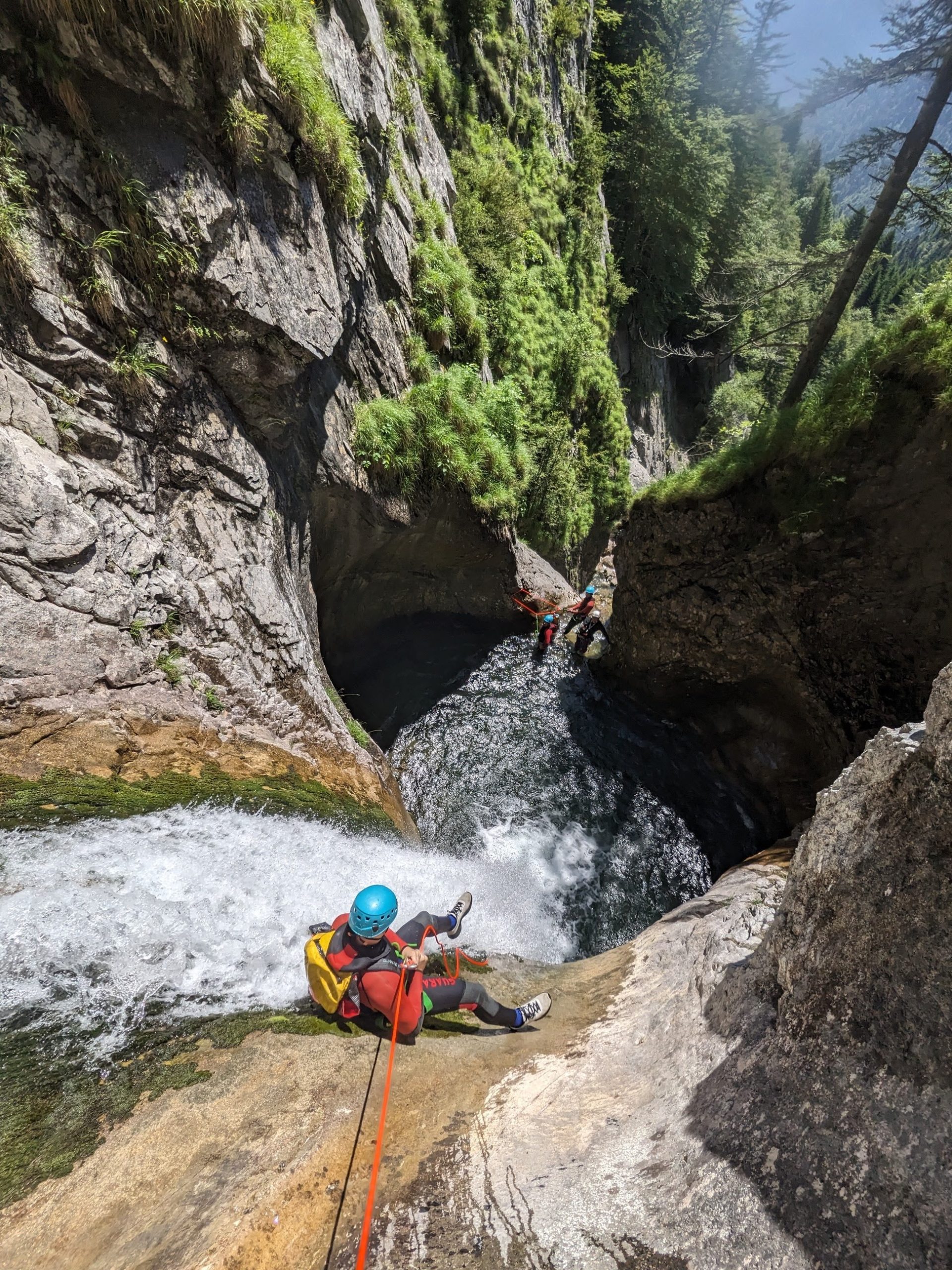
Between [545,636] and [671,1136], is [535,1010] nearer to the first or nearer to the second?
[671,1136]

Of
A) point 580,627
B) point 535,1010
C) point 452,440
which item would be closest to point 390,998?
point 535,1010

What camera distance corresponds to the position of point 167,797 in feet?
17.5

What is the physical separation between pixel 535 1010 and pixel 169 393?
310 inches

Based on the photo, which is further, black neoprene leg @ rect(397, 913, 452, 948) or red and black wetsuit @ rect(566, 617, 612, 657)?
red and black wetsuit @ rect(566, 617, 612, 657)

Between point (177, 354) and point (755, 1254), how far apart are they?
345 inches

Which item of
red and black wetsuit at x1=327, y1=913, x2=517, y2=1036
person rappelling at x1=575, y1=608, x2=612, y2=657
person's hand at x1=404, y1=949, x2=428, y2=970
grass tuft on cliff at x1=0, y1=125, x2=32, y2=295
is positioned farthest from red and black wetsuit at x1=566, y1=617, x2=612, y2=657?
grass tuft on cliff at x1=0, y1=125, x2=32, y2=295

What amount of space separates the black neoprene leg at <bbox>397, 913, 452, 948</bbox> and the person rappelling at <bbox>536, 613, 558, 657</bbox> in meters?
8.51

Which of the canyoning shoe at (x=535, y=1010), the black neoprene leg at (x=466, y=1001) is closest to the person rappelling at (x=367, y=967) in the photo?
the black neoprene leg at (x=466, y=1001)

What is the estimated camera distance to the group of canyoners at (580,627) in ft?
43.7

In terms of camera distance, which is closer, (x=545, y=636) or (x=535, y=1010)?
(x=535, y=1010)

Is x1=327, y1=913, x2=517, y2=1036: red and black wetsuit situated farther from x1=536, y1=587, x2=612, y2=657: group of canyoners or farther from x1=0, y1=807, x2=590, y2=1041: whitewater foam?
x1=536, y1=587, x2=612, y2=657: group of canyoners

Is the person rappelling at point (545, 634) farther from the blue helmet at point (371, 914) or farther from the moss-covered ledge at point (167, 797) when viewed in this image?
the blue helmet at point (371, 914)

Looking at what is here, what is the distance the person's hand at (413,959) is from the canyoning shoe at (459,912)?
1381mm

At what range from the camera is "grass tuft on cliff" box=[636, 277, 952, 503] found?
267 inches
